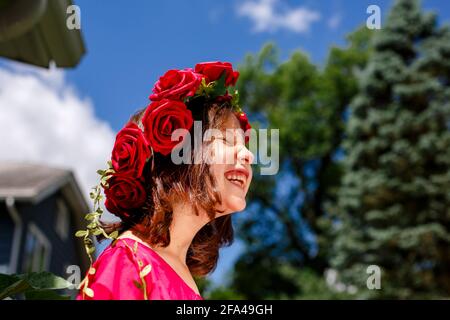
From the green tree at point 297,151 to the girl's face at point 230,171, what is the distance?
63.2 ft

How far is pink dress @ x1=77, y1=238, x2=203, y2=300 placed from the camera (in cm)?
117

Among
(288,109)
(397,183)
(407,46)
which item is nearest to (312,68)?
(288,109)

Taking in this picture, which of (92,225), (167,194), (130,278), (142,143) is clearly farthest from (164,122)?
(130,278)

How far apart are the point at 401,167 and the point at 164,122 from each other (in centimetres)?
1517

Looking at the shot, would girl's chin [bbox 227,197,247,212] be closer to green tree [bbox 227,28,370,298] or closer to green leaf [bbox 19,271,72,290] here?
green leaf [bbox 19,271,72,290]

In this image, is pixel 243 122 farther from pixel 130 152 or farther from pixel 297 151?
pixel 297 151

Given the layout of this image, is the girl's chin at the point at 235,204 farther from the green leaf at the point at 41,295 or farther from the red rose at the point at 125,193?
the green leaf at the point at 41,295

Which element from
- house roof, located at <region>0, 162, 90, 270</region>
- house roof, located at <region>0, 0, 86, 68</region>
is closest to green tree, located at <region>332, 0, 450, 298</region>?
house roof, located at <region>0, 162, 90, 270</region>

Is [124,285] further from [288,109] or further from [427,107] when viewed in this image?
[288,109]

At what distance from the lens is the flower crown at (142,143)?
145cm

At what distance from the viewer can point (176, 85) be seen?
154 cm

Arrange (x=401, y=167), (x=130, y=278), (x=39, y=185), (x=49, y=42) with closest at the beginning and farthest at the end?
(x=130, y=278) → (x=49, y=42) → (x=39, y=185) → (x=401, y=167)

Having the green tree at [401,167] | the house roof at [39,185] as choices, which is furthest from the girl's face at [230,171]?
the green tree at [401,167]

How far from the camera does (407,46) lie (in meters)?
17.4
